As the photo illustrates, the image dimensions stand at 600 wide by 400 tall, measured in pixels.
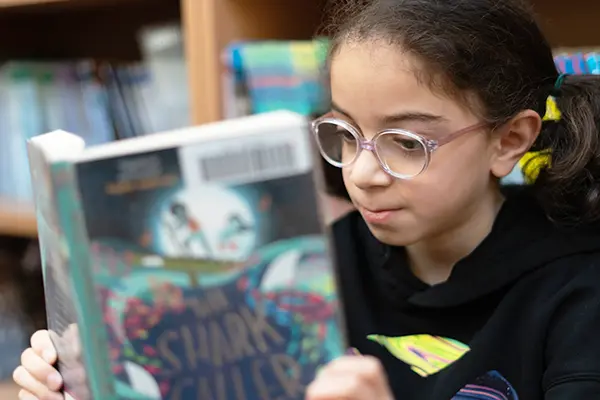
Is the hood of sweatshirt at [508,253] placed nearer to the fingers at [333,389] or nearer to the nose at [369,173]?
the nose at [369,173]

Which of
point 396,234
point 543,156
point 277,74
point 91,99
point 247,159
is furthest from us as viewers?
point 91,99

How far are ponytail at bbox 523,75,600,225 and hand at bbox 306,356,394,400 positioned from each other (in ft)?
1.29

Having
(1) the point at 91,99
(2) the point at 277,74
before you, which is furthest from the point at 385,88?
(1) the point at 91,99

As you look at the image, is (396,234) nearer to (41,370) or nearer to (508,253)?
(508,253)

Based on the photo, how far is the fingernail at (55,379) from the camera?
1.98 feet

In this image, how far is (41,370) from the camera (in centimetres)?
62

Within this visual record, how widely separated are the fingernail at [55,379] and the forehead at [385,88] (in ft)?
1.17

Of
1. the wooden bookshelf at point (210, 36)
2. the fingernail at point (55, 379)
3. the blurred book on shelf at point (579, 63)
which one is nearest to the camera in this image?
the fingernail at point (55, 379)

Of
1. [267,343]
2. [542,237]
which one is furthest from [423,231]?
[267,343]

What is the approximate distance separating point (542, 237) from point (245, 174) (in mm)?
450

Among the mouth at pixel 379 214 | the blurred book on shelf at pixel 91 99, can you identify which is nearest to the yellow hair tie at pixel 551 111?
the mouth at pixel 379 214

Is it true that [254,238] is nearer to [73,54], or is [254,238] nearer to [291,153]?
[291,153]

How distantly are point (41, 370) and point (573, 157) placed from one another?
575mm

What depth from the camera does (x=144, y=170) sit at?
1.25 ft
